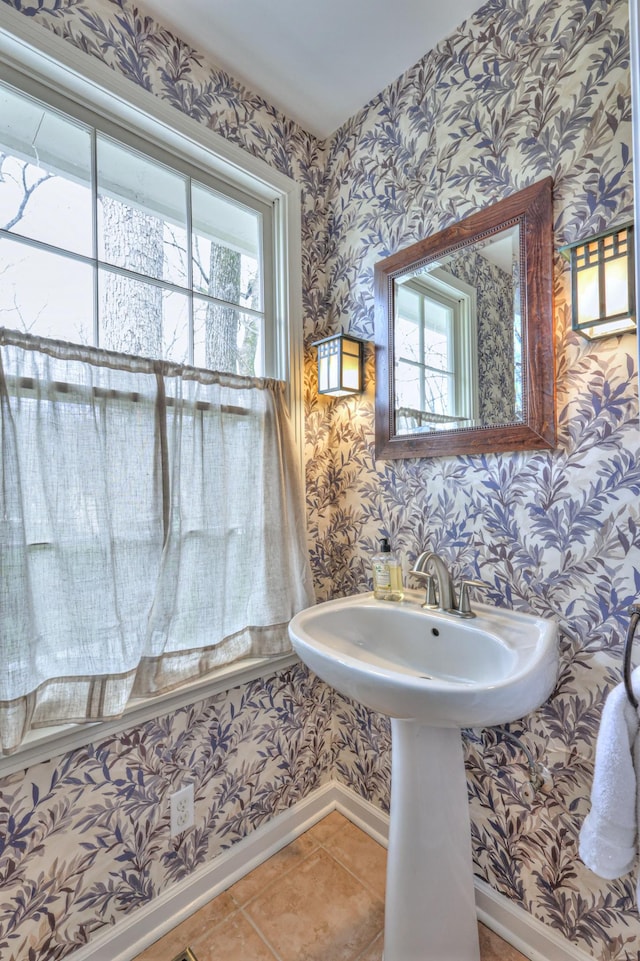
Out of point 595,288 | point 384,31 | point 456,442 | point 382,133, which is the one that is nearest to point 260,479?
point 456,442

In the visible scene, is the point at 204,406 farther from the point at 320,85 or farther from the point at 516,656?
the point at 320,85

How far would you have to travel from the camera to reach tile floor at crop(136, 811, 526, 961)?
1.10 metres

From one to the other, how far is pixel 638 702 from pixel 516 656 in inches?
8.4

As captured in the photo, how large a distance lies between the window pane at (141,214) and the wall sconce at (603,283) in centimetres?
107

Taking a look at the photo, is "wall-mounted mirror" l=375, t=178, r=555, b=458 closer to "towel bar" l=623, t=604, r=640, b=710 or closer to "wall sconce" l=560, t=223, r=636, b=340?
"wall sconce" l=560, t=223, r=636, b=340

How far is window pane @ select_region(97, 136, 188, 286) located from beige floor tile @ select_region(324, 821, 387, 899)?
189 centimetres

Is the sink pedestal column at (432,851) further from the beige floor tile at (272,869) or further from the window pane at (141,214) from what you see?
the window pane at (141,214)

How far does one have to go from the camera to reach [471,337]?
47.7 inches

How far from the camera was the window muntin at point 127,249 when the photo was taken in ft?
3.44

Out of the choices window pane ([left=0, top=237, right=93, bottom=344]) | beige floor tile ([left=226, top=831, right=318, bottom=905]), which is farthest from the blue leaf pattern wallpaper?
window pane ([left=0, top=237, right=93, bottom=344])

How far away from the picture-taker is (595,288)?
92cm

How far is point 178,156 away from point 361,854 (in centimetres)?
229

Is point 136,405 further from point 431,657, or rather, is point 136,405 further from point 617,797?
point 617,797

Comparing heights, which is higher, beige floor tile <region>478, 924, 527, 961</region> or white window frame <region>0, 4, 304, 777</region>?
white window frame <region>0, 4, 304, 777</region>
